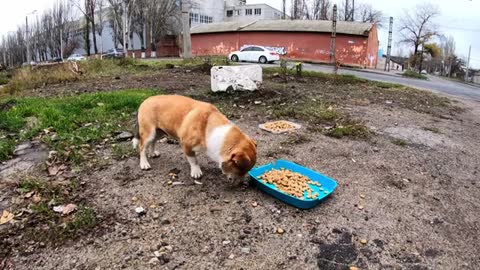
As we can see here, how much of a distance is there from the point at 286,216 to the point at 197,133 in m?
1.25

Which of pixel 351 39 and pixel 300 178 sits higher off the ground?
pixel 351 39

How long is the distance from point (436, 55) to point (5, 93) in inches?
3290

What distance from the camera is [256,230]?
11.1ft

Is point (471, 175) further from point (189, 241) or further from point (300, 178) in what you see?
point (189, 241)

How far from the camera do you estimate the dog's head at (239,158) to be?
3.65m

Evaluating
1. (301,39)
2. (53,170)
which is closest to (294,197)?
(53,170)

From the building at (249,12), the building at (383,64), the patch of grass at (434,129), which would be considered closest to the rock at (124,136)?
the patch of grass at (434,129)

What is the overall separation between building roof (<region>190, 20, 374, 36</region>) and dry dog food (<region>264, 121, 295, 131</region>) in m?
32.2

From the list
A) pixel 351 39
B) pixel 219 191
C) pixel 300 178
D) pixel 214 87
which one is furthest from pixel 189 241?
pixel 351 39

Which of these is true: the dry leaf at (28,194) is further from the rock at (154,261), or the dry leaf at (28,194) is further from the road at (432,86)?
the road at (432,86)

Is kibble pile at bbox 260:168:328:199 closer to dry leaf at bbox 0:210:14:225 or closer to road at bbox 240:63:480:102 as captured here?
dry leaf at bbox 0:210:14:225

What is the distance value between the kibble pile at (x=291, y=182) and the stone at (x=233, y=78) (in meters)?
4.99

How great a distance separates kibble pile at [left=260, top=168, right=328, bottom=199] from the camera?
3973 mm

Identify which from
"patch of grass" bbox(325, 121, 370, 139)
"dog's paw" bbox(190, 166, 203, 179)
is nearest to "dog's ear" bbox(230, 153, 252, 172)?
"dog's paw" bbox(190, 166, 203, 179)
